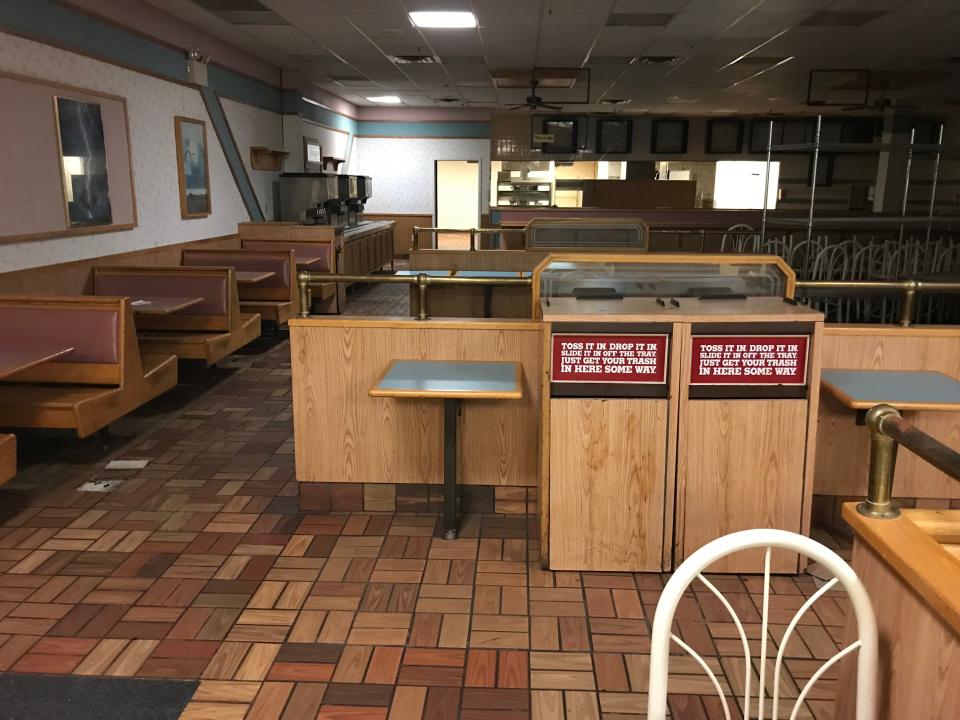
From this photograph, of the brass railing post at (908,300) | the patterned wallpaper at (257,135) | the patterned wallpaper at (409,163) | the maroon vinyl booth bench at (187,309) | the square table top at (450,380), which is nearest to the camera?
the square table top at (450,380)

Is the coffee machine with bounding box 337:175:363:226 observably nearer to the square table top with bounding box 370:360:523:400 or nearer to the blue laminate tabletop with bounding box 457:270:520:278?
the blue laminate tabletop with bounding box 457:270:520:278

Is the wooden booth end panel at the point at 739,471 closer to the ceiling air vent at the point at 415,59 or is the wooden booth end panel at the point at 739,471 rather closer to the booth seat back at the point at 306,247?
the booth seat back at the point at 306,247

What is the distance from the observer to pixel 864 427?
10.6 feet

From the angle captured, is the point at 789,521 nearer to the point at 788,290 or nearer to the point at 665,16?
the point at 788,290

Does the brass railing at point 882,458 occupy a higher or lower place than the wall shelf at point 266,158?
lower

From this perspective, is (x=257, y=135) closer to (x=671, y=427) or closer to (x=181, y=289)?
(x=181, y=289)

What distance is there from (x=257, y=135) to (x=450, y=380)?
7.26 metres

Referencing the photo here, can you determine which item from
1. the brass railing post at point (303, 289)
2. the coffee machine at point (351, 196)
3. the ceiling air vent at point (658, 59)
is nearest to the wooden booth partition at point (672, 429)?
the brass railing post at point (303, 289)

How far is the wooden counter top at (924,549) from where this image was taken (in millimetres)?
1148

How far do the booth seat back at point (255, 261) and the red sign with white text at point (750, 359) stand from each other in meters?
4.86

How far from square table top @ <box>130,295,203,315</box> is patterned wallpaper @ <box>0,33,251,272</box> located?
75cm

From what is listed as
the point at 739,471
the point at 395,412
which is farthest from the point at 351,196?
the point at 739,471

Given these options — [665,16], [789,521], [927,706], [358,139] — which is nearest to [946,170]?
[665,16]

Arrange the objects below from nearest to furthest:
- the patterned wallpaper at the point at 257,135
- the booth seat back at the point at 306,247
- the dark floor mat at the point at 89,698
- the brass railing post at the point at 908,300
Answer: the dark floor mat at the point at 89,698
the brass railing post at the point at 908,300
the booth seat back at the point at 306,247
the patterned wallpaper at the point at 257,135
